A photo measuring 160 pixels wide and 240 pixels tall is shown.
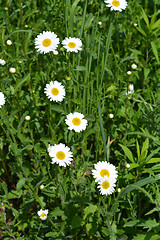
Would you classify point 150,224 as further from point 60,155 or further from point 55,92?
point 55,92

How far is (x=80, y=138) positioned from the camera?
8.78 ft

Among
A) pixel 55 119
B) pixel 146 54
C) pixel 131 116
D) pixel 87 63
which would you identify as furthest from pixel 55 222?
pixel 146 54

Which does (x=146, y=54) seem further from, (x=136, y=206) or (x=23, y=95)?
(x=136, y=206)

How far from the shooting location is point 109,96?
10.2 ft

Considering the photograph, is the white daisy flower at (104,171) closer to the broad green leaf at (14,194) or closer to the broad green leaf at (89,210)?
the broad green leaf at (89,210)

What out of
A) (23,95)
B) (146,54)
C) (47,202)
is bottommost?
(47,202)

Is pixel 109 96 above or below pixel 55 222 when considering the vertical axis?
above

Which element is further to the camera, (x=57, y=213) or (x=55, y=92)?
(x=55, y=92)

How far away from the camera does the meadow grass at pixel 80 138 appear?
7.41 feet

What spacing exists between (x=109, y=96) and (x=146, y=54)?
86 cm

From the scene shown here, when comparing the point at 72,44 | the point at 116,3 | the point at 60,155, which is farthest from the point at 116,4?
the point at 60,155

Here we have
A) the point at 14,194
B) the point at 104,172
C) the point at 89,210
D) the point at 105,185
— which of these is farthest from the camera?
the point at 14,194

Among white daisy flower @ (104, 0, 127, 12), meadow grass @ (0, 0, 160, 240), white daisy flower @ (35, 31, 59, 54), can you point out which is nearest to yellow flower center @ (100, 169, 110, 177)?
meadow grass @ (0, 0, 160, 240)

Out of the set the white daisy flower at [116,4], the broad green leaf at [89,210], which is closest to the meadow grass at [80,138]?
the broad green leaf at [89,210]
